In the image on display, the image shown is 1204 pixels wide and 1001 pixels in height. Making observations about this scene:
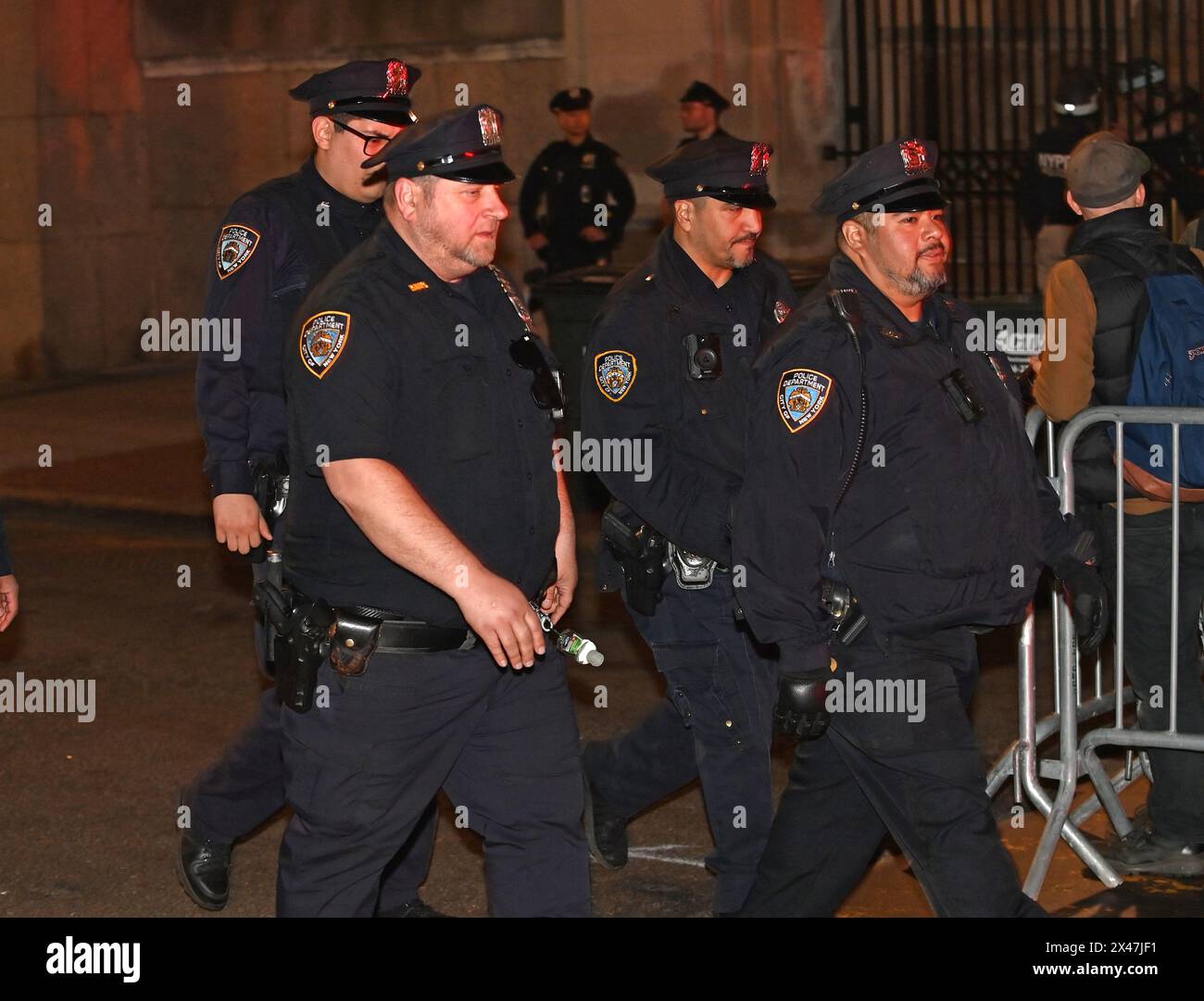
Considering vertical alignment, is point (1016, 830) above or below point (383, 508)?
below

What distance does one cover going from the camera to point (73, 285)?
17.5 metres

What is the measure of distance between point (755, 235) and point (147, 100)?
13.9 m

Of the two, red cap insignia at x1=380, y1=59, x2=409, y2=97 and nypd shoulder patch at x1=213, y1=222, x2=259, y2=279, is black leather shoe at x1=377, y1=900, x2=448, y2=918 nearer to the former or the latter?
nypd shoulder patch at x1=213, y1=222, x2=259, y2=279

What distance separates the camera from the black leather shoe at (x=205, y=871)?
5699 mm

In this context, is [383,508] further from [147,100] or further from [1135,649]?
[147,100]

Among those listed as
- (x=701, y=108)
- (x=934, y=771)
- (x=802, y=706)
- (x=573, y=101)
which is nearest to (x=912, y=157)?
(x=802, y=706)

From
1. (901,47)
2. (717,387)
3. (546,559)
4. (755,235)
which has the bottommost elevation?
(546,559)

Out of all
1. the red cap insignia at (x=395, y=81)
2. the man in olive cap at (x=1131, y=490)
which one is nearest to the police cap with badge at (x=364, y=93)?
the red cap insignia at (x=395, y=81)

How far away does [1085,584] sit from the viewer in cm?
493

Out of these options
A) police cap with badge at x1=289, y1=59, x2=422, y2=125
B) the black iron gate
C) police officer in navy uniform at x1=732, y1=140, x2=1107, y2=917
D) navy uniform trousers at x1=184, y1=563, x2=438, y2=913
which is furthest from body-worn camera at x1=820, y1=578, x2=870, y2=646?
the black iron gate

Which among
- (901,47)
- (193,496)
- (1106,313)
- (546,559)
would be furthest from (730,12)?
(546,559)

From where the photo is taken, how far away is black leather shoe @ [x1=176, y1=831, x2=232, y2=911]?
570 centimetres

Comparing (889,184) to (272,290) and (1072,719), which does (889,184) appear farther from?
(1072,719)

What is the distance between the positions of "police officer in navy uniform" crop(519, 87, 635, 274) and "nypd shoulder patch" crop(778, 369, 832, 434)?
834 centimetres
